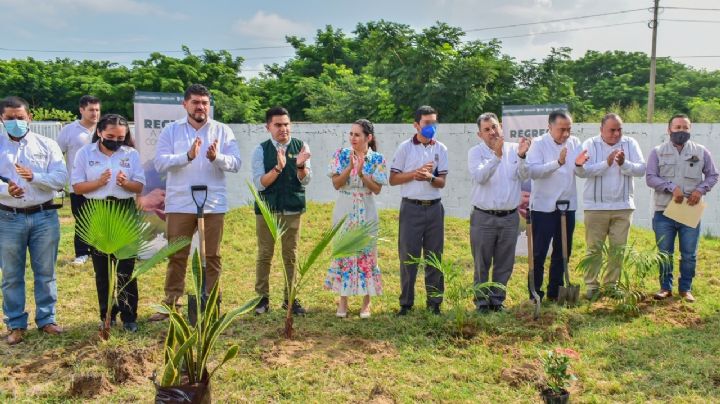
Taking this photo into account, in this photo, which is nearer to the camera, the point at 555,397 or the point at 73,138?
the point at 555,397

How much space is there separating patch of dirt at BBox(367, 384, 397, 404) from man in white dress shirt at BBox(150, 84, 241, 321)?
1.94 m

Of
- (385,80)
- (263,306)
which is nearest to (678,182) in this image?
(263,306)

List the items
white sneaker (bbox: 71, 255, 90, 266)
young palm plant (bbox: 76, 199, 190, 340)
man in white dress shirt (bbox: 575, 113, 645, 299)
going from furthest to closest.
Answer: white sneaker (bbox: 71, 255, 90, 266), man in white dress shirt (bbox: 575, 113, 645, 299), young palm plant (bbox: 76, 199, 190, 340)

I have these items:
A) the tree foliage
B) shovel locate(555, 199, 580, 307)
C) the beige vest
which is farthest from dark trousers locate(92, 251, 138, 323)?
the tree foliage

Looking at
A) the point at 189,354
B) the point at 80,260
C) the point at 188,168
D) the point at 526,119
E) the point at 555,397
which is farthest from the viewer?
the point at 526,119

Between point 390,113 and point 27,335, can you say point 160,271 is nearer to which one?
point 27,335

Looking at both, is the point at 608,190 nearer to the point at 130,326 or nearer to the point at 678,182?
the point at 678,182

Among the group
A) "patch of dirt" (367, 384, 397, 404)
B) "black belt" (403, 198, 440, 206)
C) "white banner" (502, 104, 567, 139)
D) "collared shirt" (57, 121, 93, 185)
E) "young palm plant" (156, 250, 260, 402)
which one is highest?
"white banner" (502, 104, 567, 139)

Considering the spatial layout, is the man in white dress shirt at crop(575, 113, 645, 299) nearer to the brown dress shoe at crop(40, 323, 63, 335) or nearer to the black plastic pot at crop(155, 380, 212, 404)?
the black plastic pot at crop(155, 380, 212, 404)

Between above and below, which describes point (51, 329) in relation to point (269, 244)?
below

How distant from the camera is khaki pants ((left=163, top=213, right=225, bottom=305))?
5.11 metres

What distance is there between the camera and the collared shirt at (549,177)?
5715 mm

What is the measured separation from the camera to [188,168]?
199 inches

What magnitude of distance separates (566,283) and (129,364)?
3849mm
